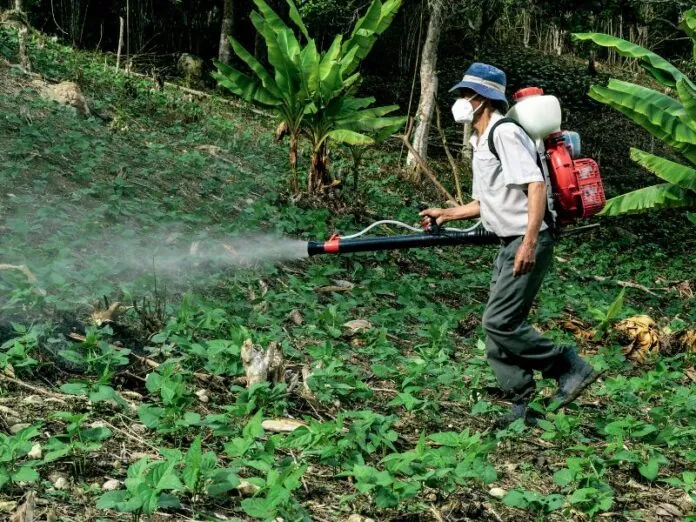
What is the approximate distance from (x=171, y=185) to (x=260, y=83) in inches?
91.7

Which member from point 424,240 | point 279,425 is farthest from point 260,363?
point 424,240

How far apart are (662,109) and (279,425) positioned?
668 centimetres

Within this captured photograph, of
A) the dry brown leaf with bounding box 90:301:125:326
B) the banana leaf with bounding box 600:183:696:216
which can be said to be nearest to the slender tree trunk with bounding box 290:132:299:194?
the banana leaf with bounding box 600:183:696:216

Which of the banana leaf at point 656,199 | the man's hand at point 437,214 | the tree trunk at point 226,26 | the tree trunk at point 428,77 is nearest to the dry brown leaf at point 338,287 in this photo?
the man's hand at point 437,214

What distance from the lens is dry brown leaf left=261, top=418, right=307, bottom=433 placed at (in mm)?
3691

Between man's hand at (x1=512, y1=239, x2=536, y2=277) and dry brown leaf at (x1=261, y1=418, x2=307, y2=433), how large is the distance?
143 centimetres

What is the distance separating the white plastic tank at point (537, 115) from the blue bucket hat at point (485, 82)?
0.13 m

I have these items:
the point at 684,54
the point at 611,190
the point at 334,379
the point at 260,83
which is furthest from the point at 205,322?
the point at 684,54

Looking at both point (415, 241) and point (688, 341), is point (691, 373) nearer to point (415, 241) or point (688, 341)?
point (688, 341)

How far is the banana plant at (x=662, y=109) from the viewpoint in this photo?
28.0ft

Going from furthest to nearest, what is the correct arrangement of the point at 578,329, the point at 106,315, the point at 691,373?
the point at 578,329, the point at 691,373, the point at 106,315

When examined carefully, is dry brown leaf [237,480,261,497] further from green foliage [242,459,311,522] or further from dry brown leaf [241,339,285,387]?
dry brown leaf [241,339,285,387]

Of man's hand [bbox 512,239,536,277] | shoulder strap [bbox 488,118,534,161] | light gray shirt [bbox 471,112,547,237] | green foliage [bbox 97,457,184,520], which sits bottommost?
green foliage [bbox 97,457,184,520]

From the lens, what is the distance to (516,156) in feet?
13.7
